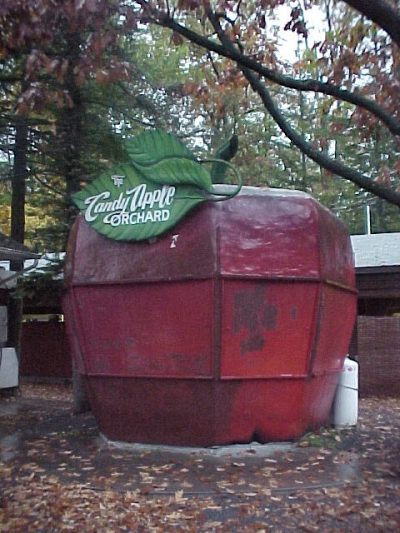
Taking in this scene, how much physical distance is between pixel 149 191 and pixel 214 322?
6.55ft

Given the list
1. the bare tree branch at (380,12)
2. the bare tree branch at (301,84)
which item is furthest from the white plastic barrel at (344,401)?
the bare tree branch at (380,12)

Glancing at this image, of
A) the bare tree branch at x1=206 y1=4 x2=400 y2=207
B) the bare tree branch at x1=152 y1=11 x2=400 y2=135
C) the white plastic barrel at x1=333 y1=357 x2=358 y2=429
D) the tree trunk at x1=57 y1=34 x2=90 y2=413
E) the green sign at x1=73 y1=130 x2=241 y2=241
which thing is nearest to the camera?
the bare tree branch at x1=206 y1=4 x2=400 y2=207

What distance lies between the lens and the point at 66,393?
18750 millimetres

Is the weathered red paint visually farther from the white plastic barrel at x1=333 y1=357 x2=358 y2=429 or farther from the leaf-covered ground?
the white plastic barrel at x1=333 y1=357 x2=358 y2=429

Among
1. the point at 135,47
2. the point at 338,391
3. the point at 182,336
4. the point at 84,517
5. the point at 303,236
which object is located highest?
the point at 135,47

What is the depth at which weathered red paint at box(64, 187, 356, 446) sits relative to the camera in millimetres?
9539

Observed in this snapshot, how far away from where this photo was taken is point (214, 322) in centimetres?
944

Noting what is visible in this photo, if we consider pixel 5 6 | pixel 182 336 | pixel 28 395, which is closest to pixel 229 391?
pixel 182 336

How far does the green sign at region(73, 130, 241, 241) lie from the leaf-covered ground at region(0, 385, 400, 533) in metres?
2.96

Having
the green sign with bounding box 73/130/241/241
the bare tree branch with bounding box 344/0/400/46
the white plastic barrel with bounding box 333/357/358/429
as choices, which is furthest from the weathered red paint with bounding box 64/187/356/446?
the bare tree branch with bounding box 344/0/400/46

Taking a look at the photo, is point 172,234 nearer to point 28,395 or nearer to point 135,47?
point 135,47

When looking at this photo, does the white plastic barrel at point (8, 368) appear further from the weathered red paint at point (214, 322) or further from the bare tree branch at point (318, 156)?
the bare tree branch at point (318, 156)

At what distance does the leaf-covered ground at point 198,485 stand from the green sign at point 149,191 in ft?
9.70

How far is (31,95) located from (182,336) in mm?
3417
